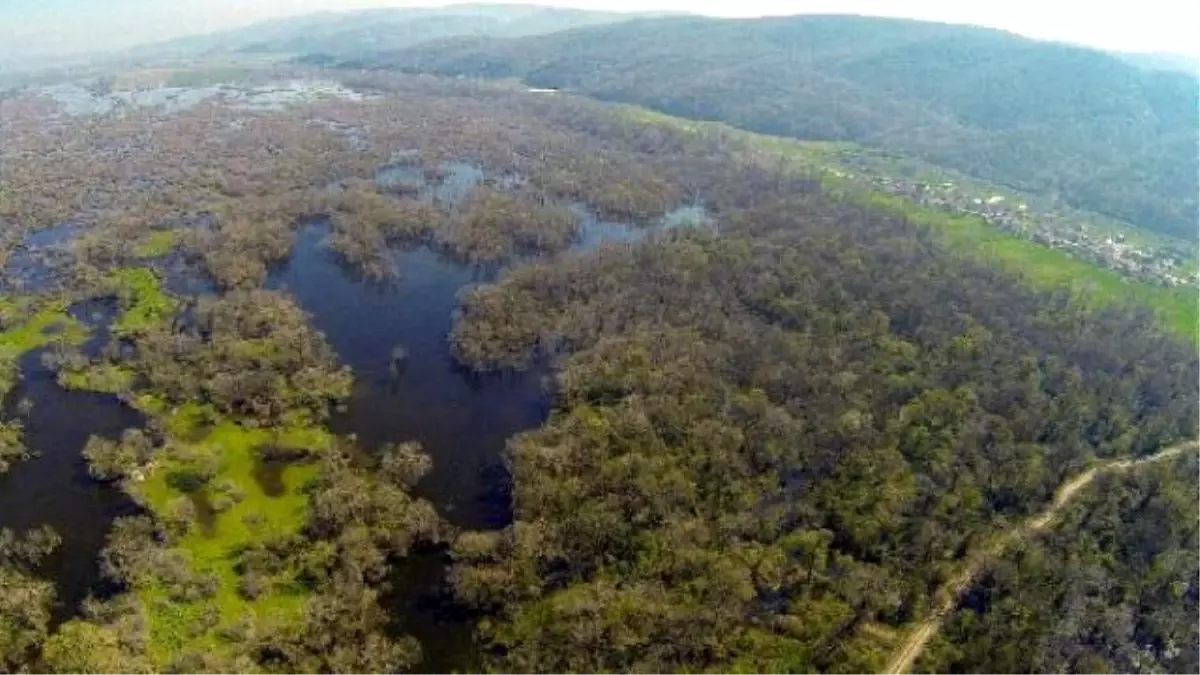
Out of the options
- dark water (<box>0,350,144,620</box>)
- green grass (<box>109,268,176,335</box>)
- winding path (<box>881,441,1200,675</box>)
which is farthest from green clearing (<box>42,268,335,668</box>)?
winding path (<box>881,441,1200,675</box>)

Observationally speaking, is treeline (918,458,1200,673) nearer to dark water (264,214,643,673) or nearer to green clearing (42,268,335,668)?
dark water (264,214,643,673)

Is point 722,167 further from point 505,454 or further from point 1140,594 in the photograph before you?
point 1140,594

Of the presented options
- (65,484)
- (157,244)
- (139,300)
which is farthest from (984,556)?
(157,244)

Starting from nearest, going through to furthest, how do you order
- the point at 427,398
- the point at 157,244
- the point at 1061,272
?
the point at 427,398
the point at 157,244
the point at 1061,272

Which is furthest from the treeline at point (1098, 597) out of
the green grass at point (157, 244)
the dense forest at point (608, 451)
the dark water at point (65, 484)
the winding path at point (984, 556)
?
the green grass at point (157, 244)

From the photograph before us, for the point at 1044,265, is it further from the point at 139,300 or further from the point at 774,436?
the point at 139,300

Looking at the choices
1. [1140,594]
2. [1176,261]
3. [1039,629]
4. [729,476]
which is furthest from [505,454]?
[1176,261]

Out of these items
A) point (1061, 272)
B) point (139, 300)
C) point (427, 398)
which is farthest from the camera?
point (1061, 272)

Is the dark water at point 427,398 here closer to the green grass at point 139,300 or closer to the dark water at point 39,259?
the green grass at point 139,300
